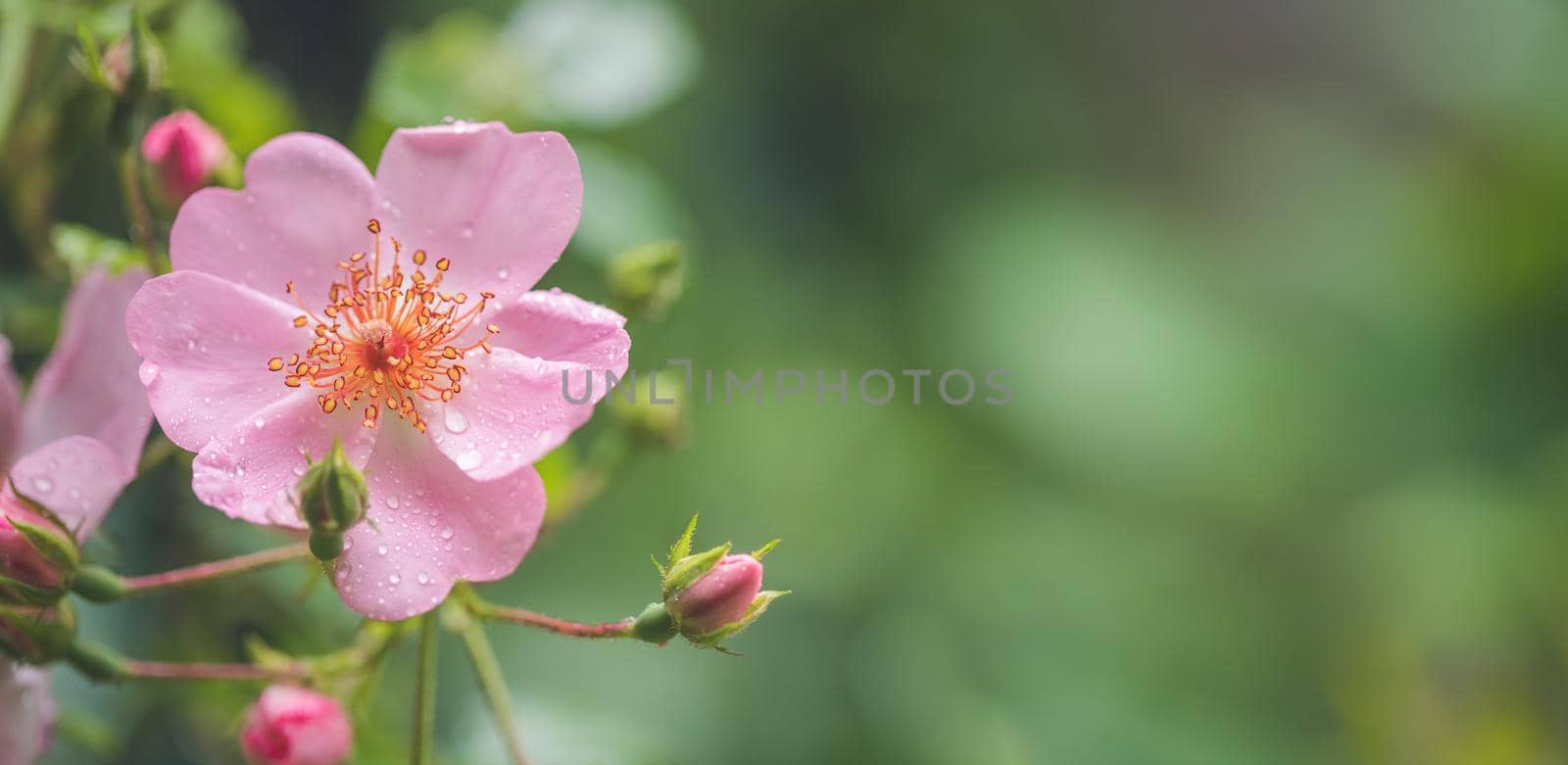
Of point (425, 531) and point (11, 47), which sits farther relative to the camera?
point (11, 47)

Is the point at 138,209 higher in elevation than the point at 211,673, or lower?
higher

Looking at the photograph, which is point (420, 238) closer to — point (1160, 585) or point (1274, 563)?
point (1160, 585)

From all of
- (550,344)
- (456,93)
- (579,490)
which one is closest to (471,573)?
(550,344)

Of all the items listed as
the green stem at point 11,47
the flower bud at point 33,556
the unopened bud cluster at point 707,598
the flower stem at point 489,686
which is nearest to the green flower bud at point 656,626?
the unopened bud cluster at point 707,598

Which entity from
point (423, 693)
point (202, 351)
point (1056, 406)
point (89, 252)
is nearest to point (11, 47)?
point (89, 252)

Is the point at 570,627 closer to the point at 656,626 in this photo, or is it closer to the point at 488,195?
the point at 656,626

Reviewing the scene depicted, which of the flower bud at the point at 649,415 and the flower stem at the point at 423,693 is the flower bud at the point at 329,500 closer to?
the flower stem at the point at 423,693

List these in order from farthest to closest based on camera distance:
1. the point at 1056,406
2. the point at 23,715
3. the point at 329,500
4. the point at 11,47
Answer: the point at 1056,406
the point at 11,47
the point at 23,715
the point at 329,500
